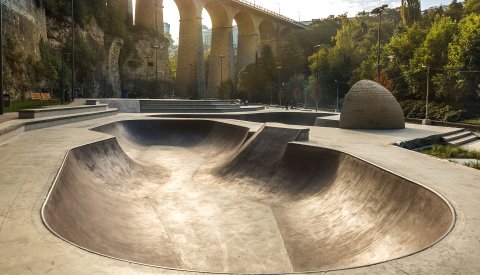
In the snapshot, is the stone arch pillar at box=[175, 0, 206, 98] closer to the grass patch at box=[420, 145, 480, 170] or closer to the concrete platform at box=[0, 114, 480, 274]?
the grass patch at box=[420, 145, 480, 170]

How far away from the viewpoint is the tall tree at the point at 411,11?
60.2m

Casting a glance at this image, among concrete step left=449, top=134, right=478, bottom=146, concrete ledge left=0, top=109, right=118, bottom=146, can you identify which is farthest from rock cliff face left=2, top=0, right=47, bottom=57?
concrete step left=449, top=134, right=478, bottom=146

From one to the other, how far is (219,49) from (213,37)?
9.38 ft

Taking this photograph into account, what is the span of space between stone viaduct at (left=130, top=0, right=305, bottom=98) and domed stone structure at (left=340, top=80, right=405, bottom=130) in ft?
157

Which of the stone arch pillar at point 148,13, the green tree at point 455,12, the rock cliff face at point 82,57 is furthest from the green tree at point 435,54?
the stone arch pillar at point 148,13

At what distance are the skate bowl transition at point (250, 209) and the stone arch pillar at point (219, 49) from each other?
59.8 metres

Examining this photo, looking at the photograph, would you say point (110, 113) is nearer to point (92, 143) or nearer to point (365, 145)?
point (92, 143)

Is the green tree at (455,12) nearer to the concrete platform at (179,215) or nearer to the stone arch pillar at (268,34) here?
the stone arch pillar at (268,34)

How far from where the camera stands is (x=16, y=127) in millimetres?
13578

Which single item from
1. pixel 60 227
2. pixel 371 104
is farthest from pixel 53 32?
pixel 60 227

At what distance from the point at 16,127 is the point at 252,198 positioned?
345 inches

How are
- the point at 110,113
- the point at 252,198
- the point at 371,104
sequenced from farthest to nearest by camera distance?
the point at 110,113
the point at 371,104
the point at 252,198

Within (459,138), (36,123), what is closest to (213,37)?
(459,138)

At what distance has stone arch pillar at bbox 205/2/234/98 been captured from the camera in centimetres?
7206
